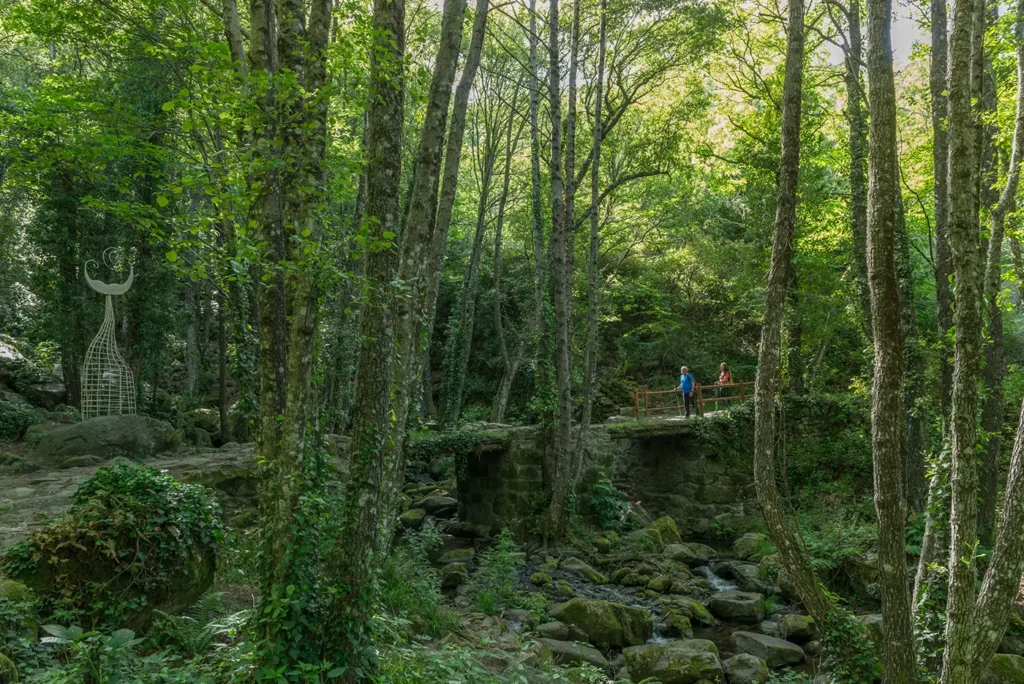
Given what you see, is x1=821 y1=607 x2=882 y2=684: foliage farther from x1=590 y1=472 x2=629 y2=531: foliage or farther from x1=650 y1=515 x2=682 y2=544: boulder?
x1=590 y1=472 x2=629 y2=531: foliage

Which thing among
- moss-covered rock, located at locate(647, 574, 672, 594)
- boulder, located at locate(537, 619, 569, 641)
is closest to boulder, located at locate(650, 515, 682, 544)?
moss-covered rock, located at locate(647, 574, 672, 594)

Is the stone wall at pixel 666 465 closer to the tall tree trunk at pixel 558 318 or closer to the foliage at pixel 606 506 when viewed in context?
the foliage at pixel 606 506

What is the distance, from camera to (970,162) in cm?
545

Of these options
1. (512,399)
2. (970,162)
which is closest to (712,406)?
(512,399)

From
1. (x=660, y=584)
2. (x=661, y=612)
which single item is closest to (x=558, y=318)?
(x=660, y=584)

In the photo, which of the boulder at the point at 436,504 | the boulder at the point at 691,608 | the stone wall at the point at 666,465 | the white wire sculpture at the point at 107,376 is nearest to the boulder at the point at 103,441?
the white wire sculpture at the point at 107,376

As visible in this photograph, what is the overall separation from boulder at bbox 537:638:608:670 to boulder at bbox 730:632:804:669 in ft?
6.61

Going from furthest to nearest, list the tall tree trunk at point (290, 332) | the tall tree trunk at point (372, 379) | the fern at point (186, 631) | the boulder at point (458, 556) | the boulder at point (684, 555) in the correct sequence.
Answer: the boulder at point (684, 555), the boulder at point (458, 556), the fern at point (186, 631), the tall tree trunk at point (372, 379), the tall tree trunk at point (290, 332)

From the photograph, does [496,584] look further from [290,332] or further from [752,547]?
[290,332]

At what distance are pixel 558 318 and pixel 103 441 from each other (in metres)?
7.82

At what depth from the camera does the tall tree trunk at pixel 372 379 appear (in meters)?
4.47

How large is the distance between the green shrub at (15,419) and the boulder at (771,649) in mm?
14171

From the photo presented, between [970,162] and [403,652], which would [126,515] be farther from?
[970,162]

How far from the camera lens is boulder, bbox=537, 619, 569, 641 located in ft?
28.6
